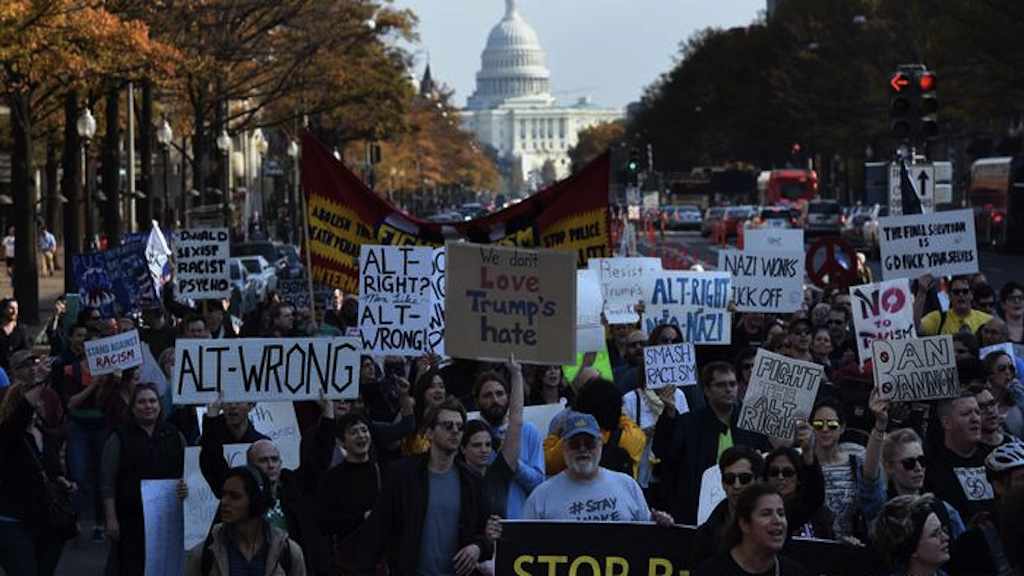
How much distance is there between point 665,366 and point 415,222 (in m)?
2.62

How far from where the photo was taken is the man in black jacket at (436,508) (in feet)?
32.6

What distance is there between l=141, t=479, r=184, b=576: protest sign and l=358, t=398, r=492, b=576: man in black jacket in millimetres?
1135

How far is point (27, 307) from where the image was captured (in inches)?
1422

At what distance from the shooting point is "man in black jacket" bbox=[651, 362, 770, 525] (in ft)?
36.7

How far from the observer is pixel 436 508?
9969 mm

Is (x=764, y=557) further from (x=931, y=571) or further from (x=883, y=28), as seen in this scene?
(x=883, y=28)

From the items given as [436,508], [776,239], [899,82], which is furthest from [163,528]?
[899,82]

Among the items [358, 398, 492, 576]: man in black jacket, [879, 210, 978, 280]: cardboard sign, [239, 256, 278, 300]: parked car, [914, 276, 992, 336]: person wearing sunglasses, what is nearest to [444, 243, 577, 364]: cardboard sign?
[358, 398, 492, 576]: man in black jacket

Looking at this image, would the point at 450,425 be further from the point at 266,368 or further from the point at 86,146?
the point at 86,146

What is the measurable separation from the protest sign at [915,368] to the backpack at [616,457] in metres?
1.12

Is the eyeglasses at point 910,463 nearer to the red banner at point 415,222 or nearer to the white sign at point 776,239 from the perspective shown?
the red banner at point 415,222

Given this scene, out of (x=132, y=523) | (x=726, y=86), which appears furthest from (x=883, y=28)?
(x=132, y=523)

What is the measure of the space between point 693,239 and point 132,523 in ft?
238

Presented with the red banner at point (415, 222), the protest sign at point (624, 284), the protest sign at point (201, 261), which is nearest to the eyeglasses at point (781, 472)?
the red banner at point (415, 222)
